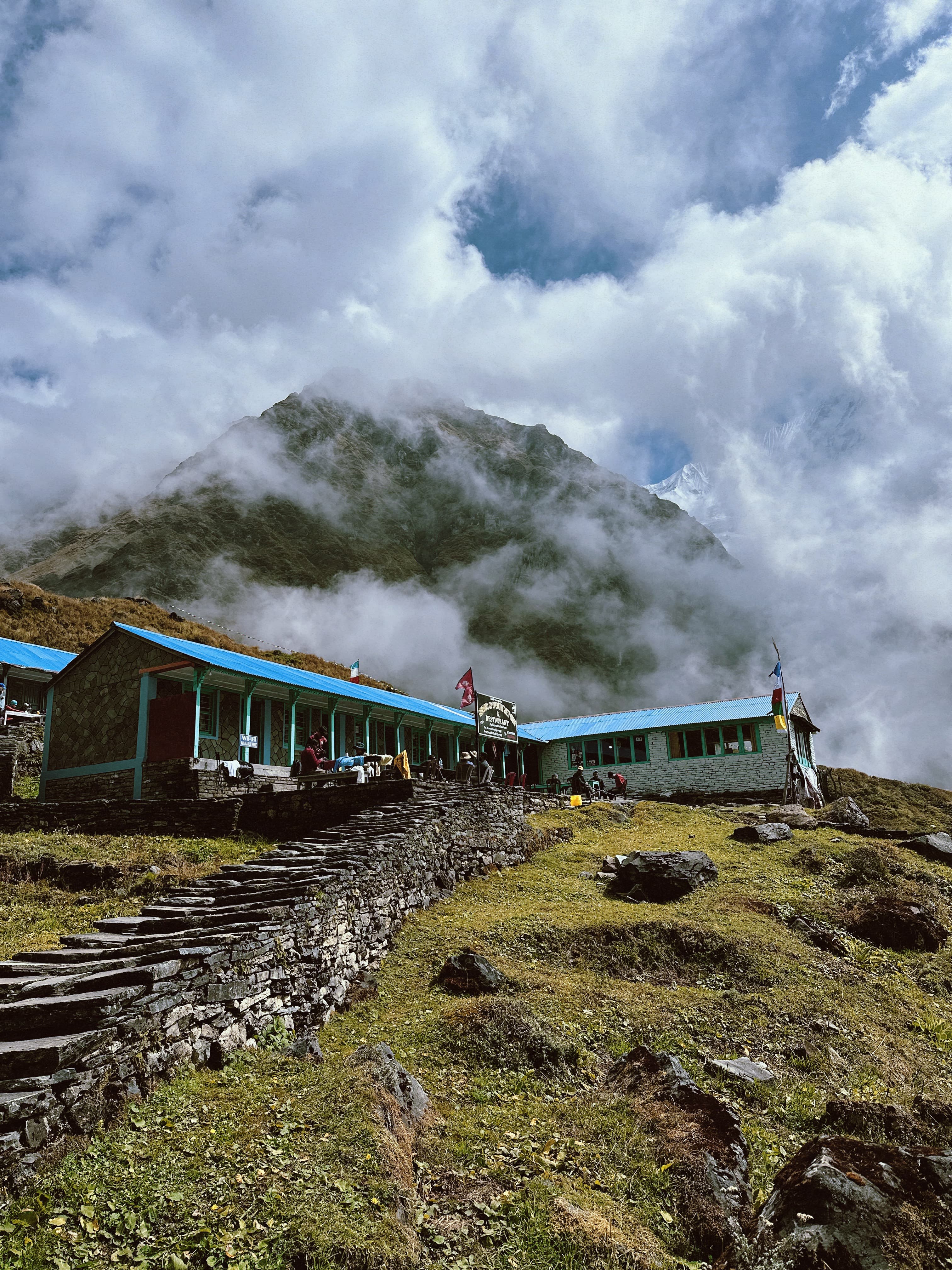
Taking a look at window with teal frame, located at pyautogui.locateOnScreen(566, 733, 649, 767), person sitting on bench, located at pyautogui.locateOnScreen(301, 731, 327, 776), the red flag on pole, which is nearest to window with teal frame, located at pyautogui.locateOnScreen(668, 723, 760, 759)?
window with teal frame, located at pyautogui.locateOnScreen(566, 733, 649, 767)

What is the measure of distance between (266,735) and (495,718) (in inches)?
305

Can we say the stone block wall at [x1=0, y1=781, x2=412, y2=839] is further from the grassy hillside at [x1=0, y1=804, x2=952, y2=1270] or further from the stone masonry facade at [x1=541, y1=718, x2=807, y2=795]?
the stone masonry facade at [x1=541, y1=718, x2=807, y2=795]

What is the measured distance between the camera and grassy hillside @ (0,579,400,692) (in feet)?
155

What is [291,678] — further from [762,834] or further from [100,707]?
[762,834]

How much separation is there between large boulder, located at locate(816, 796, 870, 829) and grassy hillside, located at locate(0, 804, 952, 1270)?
446 inches

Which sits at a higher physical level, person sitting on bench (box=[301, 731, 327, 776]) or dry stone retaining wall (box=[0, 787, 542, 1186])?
person sitting on bench (box=[301, 731, 327, 776])

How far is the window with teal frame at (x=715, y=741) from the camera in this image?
118 ft

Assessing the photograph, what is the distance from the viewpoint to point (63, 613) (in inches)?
2058

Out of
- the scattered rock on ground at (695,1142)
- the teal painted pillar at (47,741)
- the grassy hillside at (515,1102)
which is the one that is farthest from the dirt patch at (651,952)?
the teal painted pillar at (47,741)

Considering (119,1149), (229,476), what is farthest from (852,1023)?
(229,476)

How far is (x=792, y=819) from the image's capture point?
86.7 ft

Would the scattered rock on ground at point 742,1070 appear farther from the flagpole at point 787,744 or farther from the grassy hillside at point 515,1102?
the flagpole at point 787,744

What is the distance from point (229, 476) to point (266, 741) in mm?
115056

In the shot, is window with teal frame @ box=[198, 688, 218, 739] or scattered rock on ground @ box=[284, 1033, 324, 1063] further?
window with teal frame @ box=[198, 688, 218, 739]
